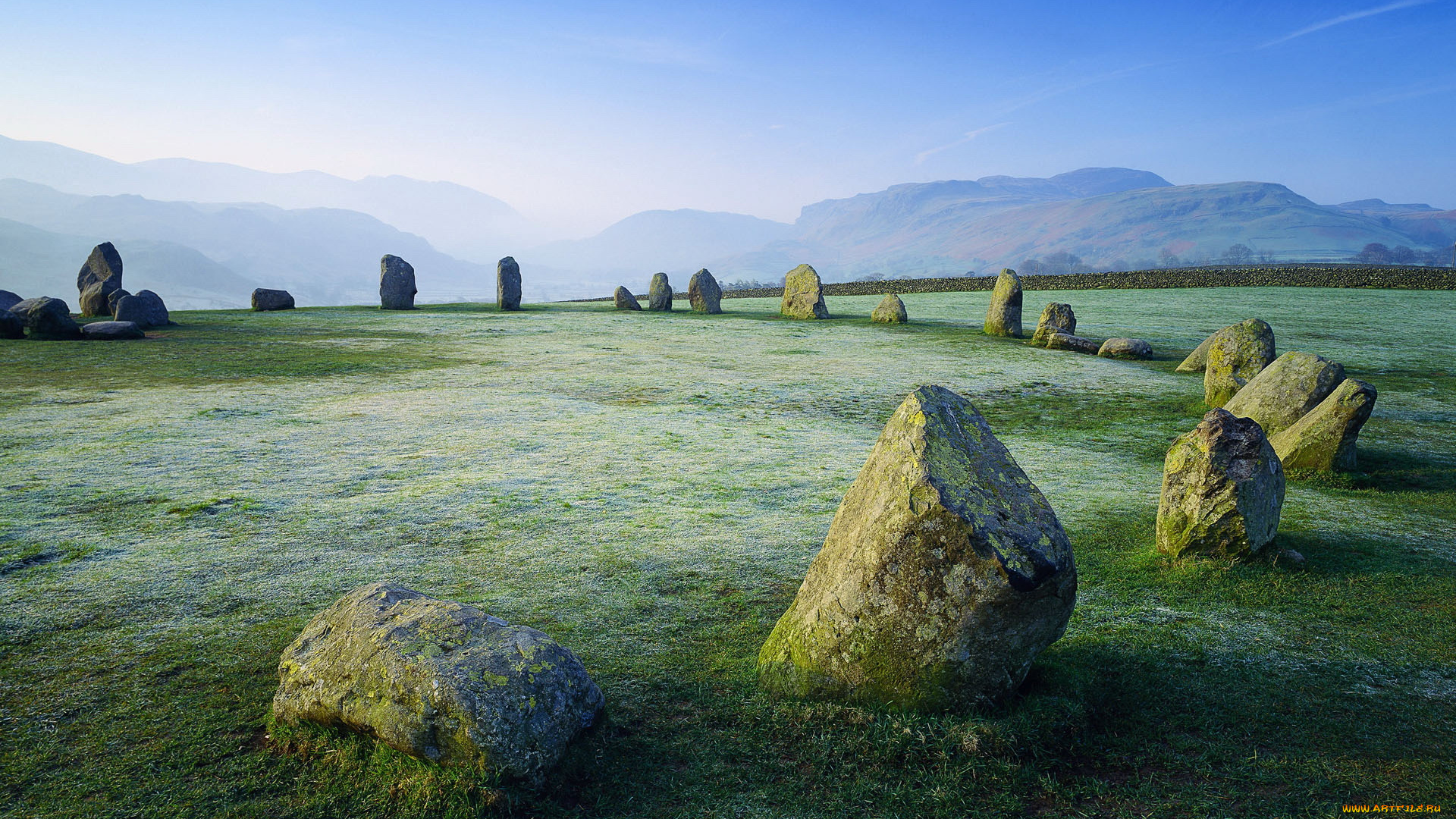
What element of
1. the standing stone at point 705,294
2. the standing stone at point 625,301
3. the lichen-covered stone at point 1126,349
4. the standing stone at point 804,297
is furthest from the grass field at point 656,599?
the standing stone at point 625,301

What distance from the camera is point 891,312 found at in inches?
1053

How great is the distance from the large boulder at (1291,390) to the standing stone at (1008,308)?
42.3 ft

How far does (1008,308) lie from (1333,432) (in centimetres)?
1494

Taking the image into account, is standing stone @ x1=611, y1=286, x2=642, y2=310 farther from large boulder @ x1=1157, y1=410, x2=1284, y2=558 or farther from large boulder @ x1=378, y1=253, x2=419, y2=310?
large boulder @ x1=1157, y1=410, x2=1284, y2=558

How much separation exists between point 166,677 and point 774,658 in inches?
134

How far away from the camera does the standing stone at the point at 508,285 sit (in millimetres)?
31373

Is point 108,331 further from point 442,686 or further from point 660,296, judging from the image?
point 442,686

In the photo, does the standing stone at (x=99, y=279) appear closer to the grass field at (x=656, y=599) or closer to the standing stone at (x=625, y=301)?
the grass field at (x=656, y=599)

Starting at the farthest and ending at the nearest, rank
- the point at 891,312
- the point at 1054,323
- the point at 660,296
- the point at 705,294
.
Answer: the point at 660,296, the point at 705,294, the point at 891,312, the point at 1054,323

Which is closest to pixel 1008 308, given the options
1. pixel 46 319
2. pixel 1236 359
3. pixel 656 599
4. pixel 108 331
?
pixel 1236 359

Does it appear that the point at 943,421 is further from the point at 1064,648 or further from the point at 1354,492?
the point at 1354,492

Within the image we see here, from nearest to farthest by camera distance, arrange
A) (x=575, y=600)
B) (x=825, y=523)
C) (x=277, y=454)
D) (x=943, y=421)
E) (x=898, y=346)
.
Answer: (x=943, y=421), (x=575, y=600), (x=825, y=523), (x=277, y=454), (x=898, y=346)

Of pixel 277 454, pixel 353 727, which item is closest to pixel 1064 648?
pixel 353 727

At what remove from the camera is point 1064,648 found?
191 inches
